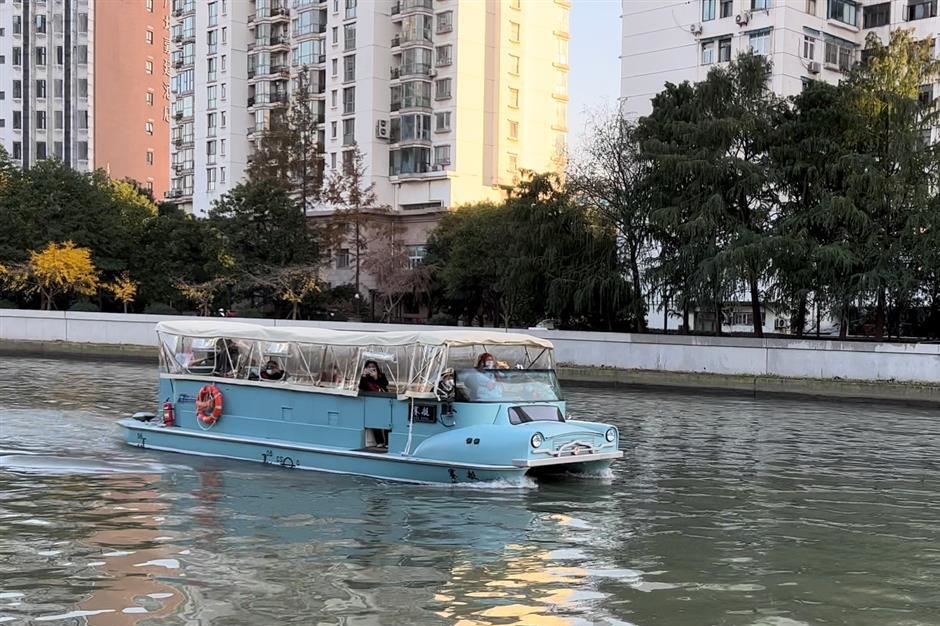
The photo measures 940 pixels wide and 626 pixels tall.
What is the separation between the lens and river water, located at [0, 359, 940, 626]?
927 centimetres

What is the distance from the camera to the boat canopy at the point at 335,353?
16.2 metres

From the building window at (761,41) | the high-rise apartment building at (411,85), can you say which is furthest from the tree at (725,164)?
the high-rise apartment building at (411,85)

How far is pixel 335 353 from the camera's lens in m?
17.2

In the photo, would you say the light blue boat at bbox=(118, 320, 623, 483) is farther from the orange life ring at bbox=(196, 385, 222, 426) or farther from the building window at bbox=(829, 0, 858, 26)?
the building window at bbox=(829, 0, 858, 26)

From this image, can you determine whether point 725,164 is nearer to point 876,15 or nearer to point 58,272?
point 876,15

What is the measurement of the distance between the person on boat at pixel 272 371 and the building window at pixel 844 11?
53.2 metres

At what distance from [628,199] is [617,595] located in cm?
3261

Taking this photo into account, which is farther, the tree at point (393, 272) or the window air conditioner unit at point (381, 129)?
the window air conditioner unit at point (381, 129)

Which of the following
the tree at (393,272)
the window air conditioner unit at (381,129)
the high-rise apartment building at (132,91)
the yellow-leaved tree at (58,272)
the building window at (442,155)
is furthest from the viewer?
the high-rise apartment building at (132,91)

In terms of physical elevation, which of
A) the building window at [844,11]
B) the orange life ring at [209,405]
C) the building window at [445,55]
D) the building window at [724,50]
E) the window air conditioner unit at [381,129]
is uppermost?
the building window at [844,11]

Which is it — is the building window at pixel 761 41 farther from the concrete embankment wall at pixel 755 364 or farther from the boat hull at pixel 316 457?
the boat hull at pixel 316 457

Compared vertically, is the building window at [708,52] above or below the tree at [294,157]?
above

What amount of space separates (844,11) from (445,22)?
2654 centimetres

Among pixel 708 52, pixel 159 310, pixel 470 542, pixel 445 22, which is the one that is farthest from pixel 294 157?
pixel 470 542
